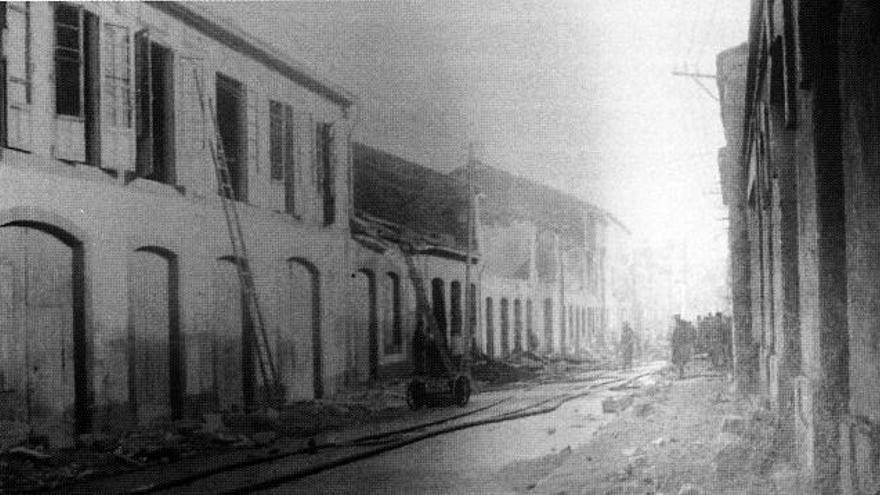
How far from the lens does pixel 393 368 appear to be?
557 cm

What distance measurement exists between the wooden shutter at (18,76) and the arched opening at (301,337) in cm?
194

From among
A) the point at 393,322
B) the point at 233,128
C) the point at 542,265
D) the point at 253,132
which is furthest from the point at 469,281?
the point at 233,128

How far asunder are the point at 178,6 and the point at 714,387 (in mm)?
5637

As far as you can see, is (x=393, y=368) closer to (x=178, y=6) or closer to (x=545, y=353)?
(x=545, y=353)

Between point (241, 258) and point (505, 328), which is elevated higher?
point (241, 258)

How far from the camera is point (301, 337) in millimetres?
5844

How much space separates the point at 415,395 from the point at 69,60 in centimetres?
328

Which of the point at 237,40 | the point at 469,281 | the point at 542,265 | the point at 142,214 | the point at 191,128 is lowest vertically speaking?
the point at 469,281

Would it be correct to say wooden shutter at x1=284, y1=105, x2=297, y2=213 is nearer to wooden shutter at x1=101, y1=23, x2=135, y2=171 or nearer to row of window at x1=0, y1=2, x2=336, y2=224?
row of window at x1=0, y1=2, x2=336, y2=224

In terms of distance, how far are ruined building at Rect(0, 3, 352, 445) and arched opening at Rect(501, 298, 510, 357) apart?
1129 mm

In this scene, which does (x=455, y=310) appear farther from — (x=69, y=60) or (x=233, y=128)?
(x=69, y=60)

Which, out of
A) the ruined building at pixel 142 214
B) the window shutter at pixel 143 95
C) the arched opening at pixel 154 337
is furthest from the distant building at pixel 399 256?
the window shutter at pixel 143 95

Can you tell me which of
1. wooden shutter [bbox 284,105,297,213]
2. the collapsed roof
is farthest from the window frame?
the collapsed roof

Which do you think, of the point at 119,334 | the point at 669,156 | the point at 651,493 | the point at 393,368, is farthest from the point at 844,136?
the point at 119,334
